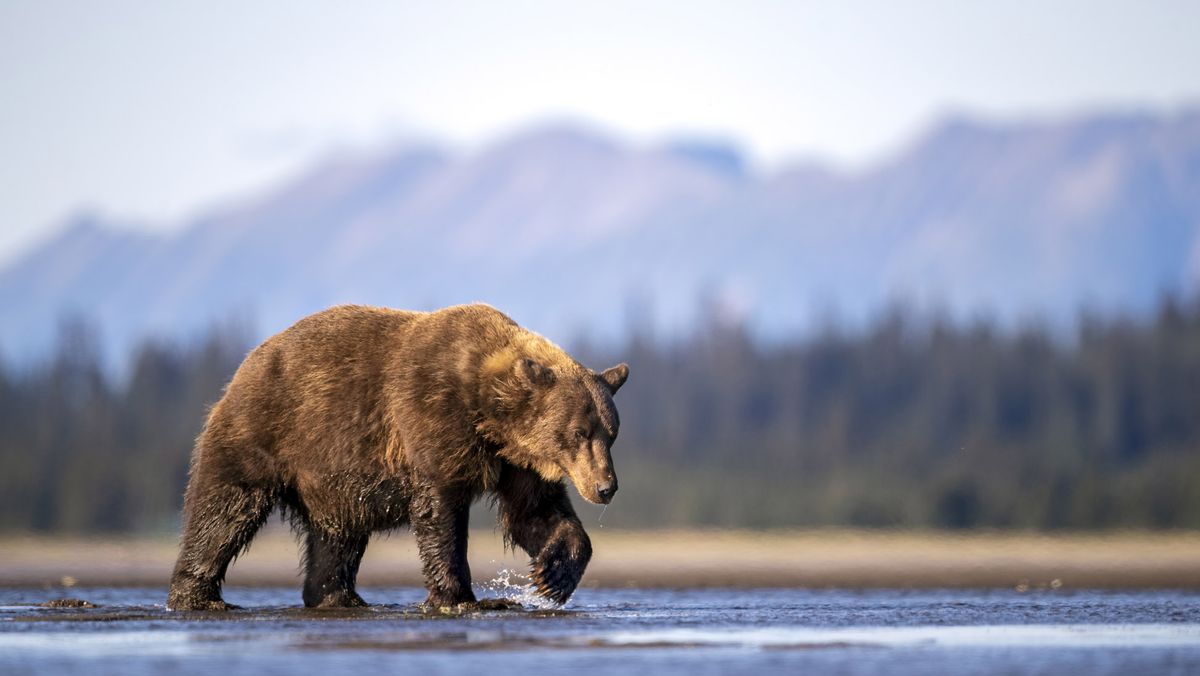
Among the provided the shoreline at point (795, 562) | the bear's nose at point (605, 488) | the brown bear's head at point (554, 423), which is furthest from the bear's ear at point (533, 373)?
the shoreline at point (795, 562)

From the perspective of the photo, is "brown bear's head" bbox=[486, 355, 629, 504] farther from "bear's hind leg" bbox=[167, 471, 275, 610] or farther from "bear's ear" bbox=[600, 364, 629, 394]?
"bear's hind leg" bbox=[167, 471, 275, 610]

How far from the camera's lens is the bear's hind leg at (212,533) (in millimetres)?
16406

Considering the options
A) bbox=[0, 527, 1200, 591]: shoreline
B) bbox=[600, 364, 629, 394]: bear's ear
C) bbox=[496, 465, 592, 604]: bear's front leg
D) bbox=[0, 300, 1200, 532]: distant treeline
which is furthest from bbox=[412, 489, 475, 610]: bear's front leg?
bbox=[0, 300, 1200, 532]: distant treeline

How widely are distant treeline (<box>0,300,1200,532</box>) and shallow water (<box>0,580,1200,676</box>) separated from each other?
2130 cm

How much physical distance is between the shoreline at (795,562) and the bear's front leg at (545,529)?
300 inches

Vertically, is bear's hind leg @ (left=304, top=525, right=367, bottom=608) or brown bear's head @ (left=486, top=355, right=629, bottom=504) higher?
brown bear's head @ (left=486, top=355, right=629, bottom=504)

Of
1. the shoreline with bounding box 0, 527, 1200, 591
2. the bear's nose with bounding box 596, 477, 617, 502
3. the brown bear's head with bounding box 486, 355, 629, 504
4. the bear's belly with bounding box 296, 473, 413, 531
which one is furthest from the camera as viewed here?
the shoreline with bounding box 0, 527, 1200, 591

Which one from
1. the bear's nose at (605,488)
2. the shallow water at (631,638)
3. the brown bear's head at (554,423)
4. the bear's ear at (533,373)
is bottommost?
the shallow water at (631,638)

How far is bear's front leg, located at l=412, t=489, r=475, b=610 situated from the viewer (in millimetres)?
15805

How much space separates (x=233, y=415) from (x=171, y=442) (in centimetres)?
5209

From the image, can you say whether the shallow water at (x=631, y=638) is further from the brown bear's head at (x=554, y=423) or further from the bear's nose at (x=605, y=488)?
the brown bear's head at (x=554, y=423)

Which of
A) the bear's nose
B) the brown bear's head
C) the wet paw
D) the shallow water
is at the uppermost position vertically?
the brown bear's head

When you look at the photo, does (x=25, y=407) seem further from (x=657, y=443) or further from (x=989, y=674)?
(x=989, y=674)

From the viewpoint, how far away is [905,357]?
266 feet
